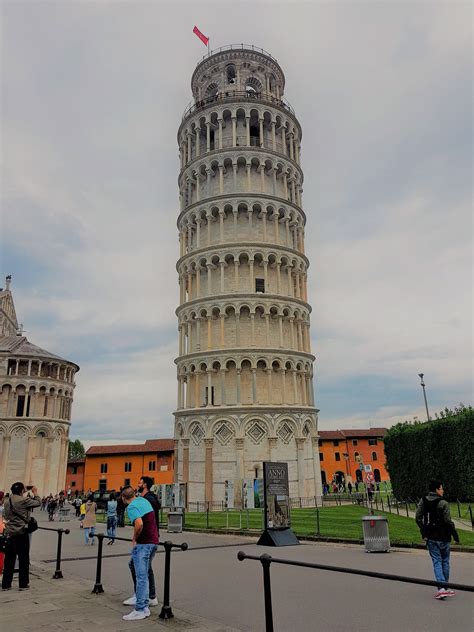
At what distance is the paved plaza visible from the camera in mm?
7766

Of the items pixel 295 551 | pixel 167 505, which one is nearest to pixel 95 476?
pixel 167 505

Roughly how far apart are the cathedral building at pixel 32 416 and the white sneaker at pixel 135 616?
6256 centimetres

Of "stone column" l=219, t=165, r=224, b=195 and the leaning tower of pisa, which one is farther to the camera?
"stone column" l=219, t=165, r=224, b=195

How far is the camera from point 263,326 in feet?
141

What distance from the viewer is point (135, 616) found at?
314 inches

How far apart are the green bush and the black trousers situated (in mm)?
28411

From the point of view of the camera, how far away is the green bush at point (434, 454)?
31.4m

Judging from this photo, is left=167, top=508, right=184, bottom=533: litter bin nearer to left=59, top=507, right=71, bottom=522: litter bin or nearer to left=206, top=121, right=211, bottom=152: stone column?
Result: left=59, top=507, right=71, bottom=522: litter bin

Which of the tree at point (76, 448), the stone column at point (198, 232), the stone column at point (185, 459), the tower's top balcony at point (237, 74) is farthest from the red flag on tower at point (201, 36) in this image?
the tree at point (76, 448)

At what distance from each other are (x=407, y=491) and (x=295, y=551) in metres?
24.0

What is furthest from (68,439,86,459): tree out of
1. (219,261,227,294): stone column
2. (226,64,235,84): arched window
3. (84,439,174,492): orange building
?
(226,64,235,84): arched window

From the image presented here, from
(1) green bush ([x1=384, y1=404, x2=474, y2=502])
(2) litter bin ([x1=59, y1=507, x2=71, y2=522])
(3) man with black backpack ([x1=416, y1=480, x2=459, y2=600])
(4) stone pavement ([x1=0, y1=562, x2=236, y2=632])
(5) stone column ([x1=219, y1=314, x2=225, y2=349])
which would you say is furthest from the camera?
(5) stone column ([x1=219, y1=314, x2=225, y2=349])

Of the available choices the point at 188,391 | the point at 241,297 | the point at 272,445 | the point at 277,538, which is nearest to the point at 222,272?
the point at 241,297

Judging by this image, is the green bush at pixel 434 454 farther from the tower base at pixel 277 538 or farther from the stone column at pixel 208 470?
the tower base at pixel 277 538
